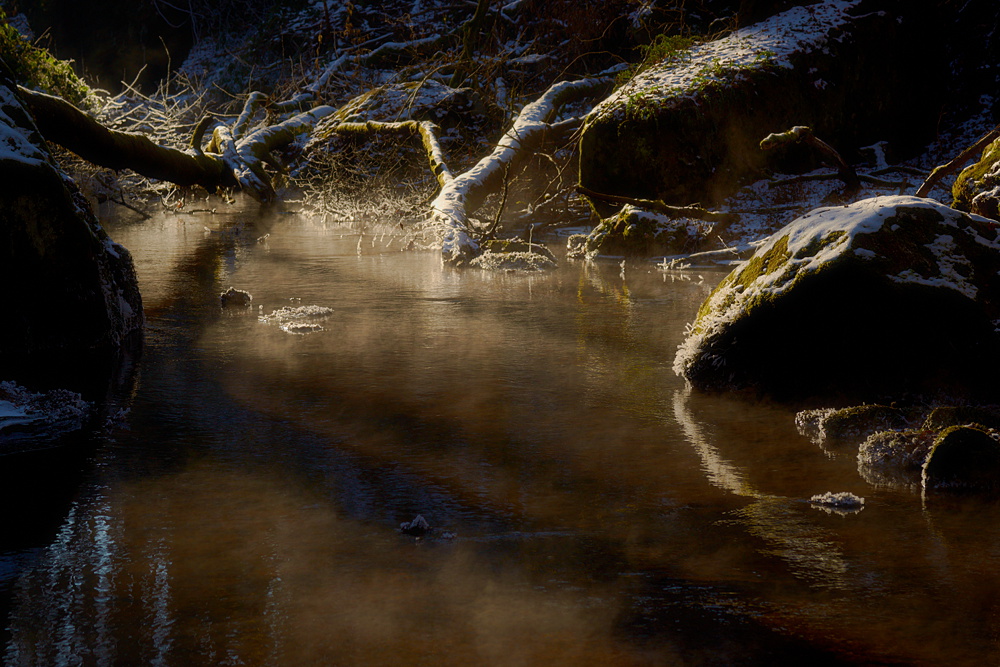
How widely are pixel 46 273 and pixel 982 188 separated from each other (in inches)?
260

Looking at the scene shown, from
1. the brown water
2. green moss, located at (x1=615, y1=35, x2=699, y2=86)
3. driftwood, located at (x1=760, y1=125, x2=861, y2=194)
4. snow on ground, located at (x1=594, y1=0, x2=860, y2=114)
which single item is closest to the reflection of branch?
the brown water

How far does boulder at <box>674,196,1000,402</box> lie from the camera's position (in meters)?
4.67

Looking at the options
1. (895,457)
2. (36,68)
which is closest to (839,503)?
(895,457)

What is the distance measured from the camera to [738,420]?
482cm

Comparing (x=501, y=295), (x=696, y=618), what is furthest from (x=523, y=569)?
(x=501, y=295)

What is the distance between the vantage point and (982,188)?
684cm

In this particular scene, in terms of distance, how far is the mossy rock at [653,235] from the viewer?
10.6 meters

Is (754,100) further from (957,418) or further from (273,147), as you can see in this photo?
(273,147)

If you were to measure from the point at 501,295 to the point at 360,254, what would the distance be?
3477 mm

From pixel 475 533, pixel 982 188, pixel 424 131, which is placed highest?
pixel 424 131

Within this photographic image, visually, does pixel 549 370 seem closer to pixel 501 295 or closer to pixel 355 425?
pixel 355 425

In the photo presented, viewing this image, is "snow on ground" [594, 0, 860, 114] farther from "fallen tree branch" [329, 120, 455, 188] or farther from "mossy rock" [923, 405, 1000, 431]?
"mossy rock" [923, 405, 1000, 431]

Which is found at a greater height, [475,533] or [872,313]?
[872,313]

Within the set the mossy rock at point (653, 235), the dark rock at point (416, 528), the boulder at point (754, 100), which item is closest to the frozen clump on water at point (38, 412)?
the dark rock at point (416, 528)
